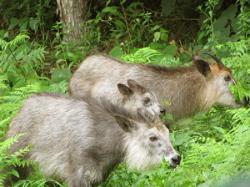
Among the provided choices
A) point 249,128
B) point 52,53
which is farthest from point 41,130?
point 52,53

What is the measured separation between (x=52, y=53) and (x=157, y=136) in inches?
288

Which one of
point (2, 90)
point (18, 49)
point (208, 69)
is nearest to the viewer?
point (208, 69)

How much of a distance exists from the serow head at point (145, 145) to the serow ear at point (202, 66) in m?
2.16

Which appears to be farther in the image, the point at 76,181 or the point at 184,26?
the point at 184,26

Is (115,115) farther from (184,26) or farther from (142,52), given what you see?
(184,26)

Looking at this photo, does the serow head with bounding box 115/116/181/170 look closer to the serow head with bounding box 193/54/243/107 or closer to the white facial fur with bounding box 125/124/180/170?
the white facial fur with bounding box 125/124/180/170

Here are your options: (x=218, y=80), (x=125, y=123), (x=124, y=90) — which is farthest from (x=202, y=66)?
(x=125, y=123)

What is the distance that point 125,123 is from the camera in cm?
599

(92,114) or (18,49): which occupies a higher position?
(92,114)

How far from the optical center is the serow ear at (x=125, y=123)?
19.6 ft

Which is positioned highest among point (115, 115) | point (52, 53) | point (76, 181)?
point (115, 115)

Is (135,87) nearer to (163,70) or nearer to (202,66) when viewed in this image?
(163,70)

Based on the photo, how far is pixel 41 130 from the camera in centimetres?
612

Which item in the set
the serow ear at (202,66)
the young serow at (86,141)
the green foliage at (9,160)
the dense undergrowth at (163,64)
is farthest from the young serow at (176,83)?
the green foliage at (9,160)
